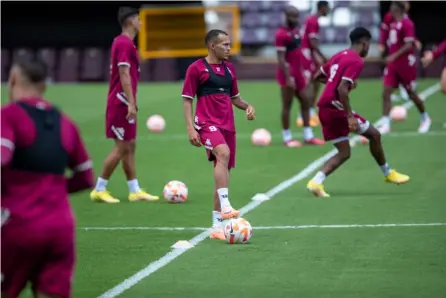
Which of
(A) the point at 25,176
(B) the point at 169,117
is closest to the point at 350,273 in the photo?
(A) the point at 25,176

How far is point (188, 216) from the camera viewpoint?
583 inches

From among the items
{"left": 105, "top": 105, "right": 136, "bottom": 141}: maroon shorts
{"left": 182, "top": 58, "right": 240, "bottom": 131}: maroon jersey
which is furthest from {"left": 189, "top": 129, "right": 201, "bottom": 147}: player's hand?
{"left": 105, "top": 105, "right": 136, "bottom": 141}: maroon shorts

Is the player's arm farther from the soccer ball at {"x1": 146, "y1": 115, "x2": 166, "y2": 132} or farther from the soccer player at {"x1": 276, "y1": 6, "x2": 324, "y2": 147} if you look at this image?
the soccer ball at {"x1": 146, "y1": 115, "x2": 166, "y2": 132}

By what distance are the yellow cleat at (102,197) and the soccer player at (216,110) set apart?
318 cm

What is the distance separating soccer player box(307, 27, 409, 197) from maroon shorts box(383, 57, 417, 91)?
22.8 ft

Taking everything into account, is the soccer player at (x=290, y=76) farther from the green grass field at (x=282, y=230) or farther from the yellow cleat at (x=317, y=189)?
the yellow cleat at (x=317, y=189)

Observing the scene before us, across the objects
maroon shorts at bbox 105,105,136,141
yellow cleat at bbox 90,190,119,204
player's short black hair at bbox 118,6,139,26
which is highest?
player's short black hair at bbox 118,6,139,26

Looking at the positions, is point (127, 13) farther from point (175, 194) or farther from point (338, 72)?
point (338, 72)

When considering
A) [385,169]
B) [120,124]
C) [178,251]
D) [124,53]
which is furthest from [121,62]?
[385,169]

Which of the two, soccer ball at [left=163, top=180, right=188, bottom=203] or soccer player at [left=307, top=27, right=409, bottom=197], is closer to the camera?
soccer player at [left=307, top=27, right=409, bottom=197]

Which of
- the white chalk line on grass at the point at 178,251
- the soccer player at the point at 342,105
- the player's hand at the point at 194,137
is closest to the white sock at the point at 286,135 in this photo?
the white chalk line on grass at the point at 178,251

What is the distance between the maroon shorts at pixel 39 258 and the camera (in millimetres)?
7840

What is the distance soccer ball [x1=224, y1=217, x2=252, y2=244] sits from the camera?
41.5 ft

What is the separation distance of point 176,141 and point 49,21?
19453mm
